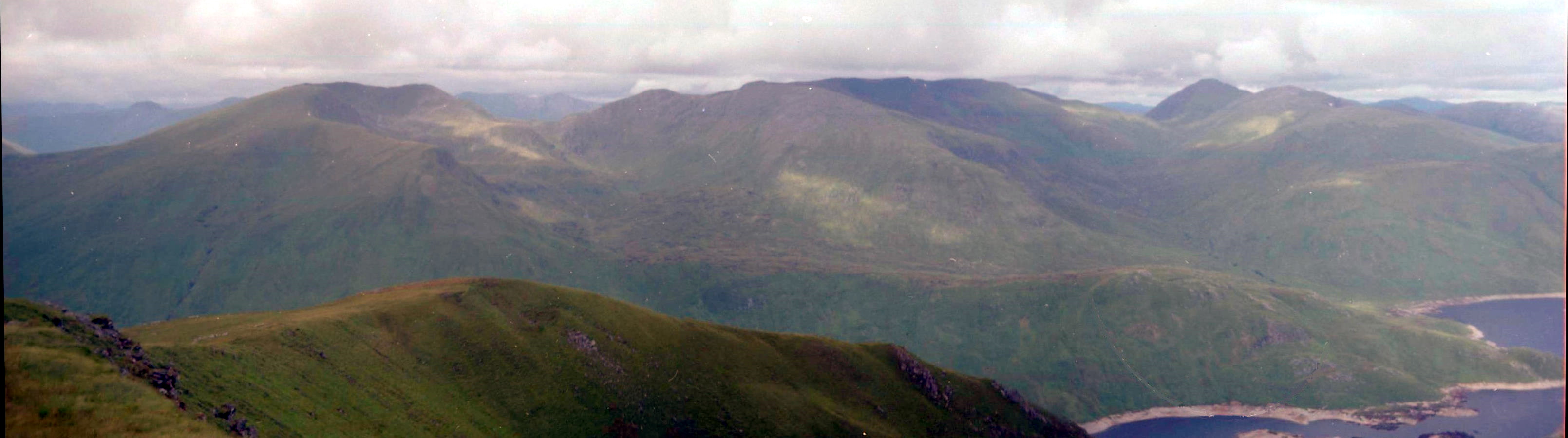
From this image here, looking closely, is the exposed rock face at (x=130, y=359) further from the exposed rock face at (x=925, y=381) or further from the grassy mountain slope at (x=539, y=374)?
the exposed rock face at (x=925, y=381)

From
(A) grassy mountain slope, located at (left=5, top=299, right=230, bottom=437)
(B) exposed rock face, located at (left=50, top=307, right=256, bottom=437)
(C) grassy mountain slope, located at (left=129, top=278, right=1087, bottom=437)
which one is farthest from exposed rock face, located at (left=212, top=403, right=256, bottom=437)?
(A) grassy mountain slope, located at (left=5, top=299, right=230, bottom=437)

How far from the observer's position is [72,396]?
56.3m

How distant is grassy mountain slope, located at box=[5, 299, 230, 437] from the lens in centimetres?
5306

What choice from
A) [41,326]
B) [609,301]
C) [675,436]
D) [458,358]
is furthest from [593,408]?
[41,326]

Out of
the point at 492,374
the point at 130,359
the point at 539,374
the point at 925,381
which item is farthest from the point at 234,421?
the point at 925,381

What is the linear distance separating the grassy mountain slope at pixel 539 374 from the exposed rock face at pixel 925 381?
0.41 m

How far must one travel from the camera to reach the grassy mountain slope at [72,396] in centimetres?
5306

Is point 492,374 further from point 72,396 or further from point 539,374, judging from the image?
point 72,396

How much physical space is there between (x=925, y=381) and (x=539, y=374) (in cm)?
8612

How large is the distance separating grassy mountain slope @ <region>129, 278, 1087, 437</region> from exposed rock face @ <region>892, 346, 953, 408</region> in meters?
0.41

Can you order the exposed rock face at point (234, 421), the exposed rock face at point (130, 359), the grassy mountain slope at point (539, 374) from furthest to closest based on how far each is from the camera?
the grassy mountain slope at point (539, 374), the exposed rock face at point (234, 421), the exposed rock face at point (130, 359)

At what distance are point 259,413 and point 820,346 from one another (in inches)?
4356

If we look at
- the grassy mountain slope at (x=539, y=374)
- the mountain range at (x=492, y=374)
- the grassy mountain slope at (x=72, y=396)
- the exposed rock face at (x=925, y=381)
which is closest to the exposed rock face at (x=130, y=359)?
the mountain range at (x=492, y=374)

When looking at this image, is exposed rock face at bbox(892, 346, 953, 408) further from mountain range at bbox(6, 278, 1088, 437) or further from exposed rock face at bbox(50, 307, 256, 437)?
exposed rock face at bbox(50, 307, 256, 437)
